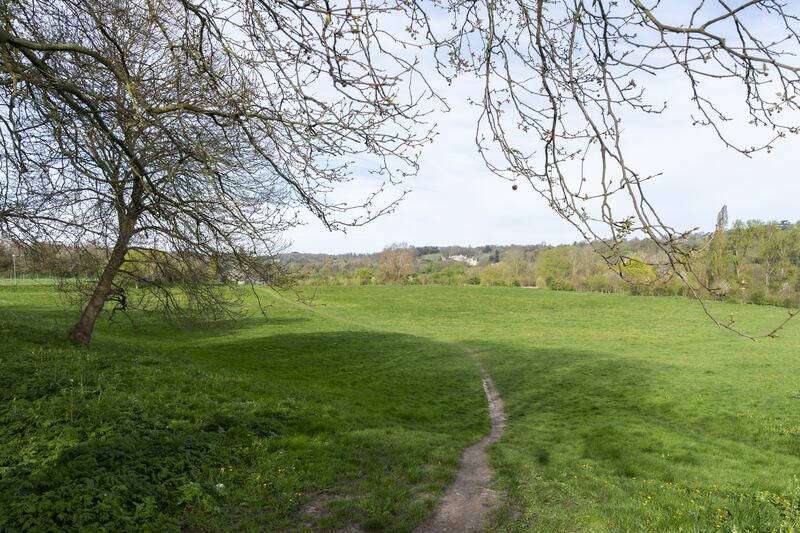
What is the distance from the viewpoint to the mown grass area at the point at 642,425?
7320 mm

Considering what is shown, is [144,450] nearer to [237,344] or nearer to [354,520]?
[354,520]

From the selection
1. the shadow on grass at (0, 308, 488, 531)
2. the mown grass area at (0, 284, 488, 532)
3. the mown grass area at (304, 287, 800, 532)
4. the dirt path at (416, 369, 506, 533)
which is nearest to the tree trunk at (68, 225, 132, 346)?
the mown grass area at (0, 284, 488, 532)

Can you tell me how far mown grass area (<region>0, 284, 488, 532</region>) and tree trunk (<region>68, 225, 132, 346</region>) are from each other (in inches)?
19.6

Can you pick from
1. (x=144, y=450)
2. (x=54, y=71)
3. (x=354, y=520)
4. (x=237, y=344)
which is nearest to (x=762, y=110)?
(x=354, y=520)

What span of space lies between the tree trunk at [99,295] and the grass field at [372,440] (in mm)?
518

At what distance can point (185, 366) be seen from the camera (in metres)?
15.0

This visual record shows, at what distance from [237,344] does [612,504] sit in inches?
921

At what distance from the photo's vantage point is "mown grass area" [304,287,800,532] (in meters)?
7.32

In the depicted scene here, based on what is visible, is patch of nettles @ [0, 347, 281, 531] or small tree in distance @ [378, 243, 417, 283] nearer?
patch of nettles @ [0, 347, 281, 531]

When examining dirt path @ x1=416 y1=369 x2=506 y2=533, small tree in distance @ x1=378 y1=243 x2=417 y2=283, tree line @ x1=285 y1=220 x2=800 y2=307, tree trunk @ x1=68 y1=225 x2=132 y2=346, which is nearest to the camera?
dirt path @ x1=416 y1=369 x2=506 y2=533

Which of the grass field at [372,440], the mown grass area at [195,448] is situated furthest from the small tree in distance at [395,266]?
the mown grass area at [195,448]

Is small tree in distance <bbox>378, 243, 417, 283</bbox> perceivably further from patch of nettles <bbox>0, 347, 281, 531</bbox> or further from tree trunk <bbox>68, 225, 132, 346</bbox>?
patch of nettles <bbox>0, 347, 281, 531</bbox>

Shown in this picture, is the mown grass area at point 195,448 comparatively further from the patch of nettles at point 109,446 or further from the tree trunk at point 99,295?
the tree trunk at point 99,295

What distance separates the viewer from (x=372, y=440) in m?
10.2
